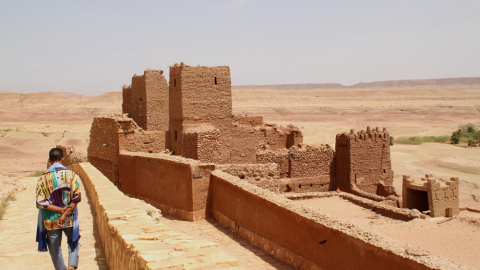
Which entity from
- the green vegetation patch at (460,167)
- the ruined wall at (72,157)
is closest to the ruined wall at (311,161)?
the ruined wall at (72,157)

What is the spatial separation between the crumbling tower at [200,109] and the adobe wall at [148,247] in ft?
32.4

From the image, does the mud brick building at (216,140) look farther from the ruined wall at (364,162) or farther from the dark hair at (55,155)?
the dark hair at (55,155)

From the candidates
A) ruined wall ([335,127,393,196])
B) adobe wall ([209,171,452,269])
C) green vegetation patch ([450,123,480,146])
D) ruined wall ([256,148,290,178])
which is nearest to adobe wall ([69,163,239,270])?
adobe wall ([209,171,452,269])

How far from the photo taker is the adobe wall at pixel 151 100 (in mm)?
19531

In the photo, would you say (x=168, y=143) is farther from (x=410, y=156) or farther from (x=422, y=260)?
(x=410, y=156)

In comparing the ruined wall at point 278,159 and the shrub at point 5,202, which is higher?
the shrub at point 5,202

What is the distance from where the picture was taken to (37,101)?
115812 mm

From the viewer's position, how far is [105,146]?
54.4ft

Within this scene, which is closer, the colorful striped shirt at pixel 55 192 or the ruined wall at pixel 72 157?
the colorful striped shirt at pixel 55 192

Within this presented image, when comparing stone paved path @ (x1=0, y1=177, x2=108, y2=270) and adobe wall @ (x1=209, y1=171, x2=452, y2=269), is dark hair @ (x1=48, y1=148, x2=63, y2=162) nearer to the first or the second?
→ stone paved path @ (x1=0, y1=177, x2=108, y2=270)

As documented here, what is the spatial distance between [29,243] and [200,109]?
10949 millimetres

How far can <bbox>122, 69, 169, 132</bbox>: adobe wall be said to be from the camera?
64.1 ft

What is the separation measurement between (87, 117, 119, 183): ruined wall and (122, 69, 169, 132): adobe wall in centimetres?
251

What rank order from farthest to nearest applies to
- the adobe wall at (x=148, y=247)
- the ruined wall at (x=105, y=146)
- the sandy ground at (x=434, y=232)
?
the ruined wall at (x=105, y=146)
the sandy ground at (x=434, y=232)
the adobe wall at (x=148, y=247)
